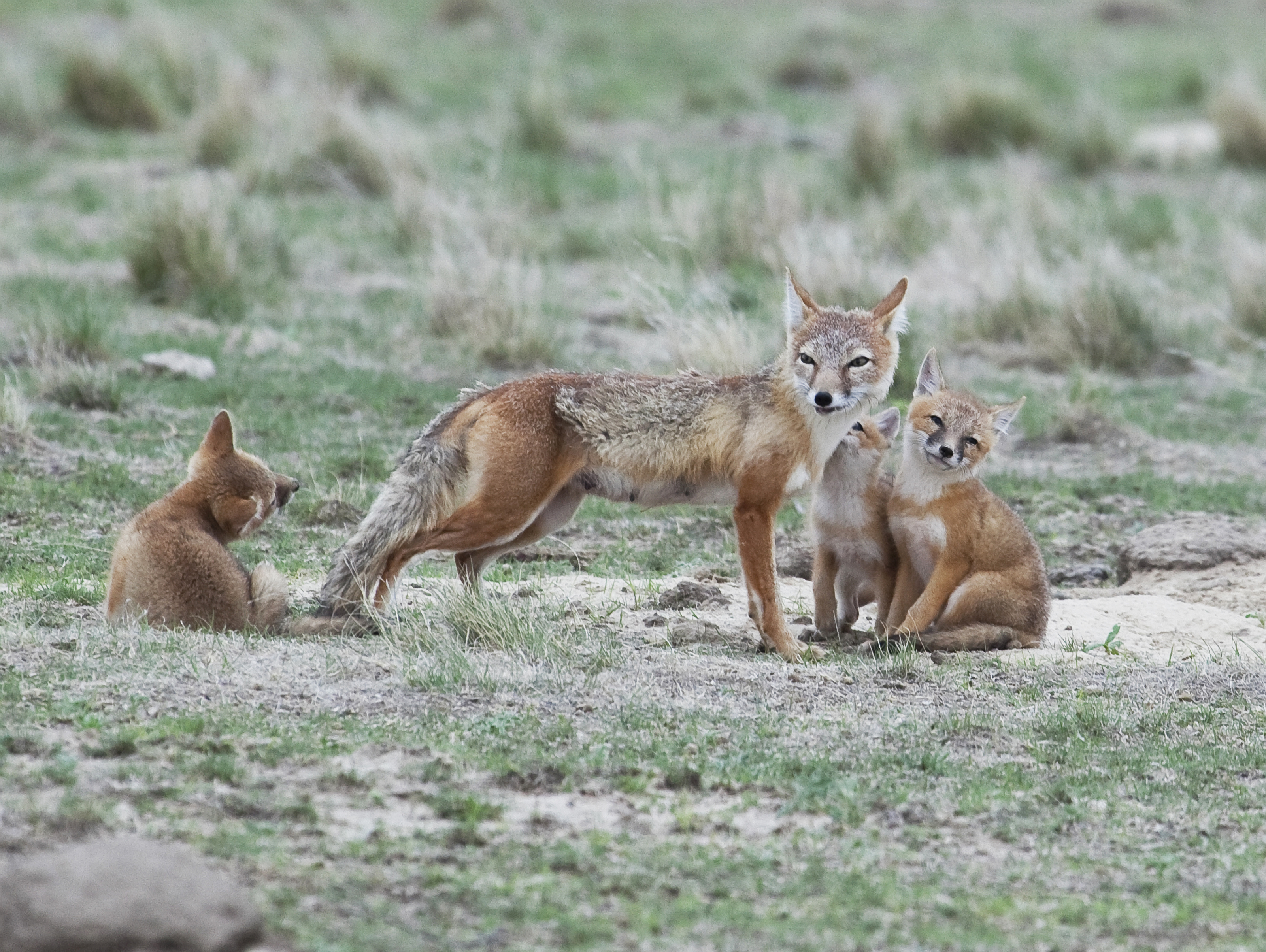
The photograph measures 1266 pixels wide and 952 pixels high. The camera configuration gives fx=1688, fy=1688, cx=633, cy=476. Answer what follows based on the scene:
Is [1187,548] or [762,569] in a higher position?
[762,569]

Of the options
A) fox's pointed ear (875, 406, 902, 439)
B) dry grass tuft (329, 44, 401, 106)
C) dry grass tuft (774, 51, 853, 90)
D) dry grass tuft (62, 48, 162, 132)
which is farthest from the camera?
dry grass tuft (774, 51, 853, 90)

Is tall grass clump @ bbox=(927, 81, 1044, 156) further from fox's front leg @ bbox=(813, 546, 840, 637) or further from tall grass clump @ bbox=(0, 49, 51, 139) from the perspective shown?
fox's front leg @ bbox=(813, 546, 840, 637)

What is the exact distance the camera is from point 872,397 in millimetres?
7406

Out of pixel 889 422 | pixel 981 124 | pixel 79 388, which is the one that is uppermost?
pixel 981 124

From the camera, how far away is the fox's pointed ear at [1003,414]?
7.93 meters

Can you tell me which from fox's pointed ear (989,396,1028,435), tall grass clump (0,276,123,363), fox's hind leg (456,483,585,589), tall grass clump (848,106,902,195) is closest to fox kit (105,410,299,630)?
fox's hind leg (456,483,585,589)

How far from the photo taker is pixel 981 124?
856 inches

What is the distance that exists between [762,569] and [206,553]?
2321mm

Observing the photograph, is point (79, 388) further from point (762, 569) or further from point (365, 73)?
point (365, 73)

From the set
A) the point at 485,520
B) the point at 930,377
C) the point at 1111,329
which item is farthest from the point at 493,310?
the point at 485,520

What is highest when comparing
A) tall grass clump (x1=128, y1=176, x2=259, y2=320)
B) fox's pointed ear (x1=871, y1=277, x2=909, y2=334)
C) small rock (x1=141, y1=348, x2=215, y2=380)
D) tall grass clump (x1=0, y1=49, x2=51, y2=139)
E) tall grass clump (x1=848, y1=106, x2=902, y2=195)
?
tall grass clump (x1=0, y1=49, x2=51, y2=139)

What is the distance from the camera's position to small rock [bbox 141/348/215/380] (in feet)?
38.5

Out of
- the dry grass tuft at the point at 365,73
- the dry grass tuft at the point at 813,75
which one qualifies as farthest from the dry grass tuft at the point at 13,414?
the dry grass tuft at the point at 813,75

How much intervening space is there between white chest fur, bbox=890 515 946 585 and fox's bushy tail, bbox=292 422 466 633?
2.05m
